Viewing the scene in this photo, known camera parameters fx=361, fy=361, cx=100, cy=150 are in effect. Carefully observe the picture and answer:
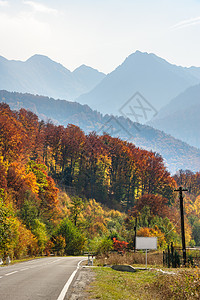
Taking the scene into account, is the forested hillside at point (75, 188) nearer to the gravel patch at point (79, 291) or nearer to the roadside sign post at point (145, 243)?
the roadside sign post at point (145, 243)

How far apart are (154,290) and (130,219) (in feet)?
172

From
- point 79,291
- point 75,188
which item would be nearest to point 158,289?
point 79,291

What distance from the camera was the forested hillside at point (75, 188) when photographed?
183 ft

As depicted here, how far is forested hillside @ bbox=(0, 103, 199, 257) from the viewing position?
183ft

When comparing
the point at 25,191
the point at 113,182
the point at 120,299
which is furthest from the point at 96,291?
the point at 113,182

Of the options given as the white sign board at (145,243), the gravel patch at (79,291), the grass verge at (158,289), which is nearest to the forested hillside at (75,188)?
the white sign board at (145,243)

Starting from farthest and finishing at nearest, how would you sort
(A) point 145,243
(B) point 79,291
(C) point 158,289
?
(A) point 145,243
(C) point 158,289
(B) point 79,291

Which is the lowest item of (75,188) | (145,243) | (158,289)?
(158,289)

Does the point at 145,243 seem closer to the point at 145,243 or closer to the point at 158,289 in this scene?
the point at 145,243

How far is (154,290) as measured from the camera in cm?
1373

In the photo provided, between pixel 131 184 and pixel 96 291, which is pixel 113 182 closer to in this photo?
pixel 131 184

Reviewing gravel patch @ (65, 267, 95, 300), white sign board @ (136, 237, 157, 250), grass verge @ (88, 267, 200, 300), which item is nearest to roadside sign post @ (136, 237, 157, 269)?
white sign board @ (136, 237, 157, 250)

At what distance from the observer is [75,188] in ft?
290

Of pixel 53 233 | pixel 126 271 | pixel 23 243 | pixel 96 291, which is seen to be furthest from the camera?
pixel 53 233
